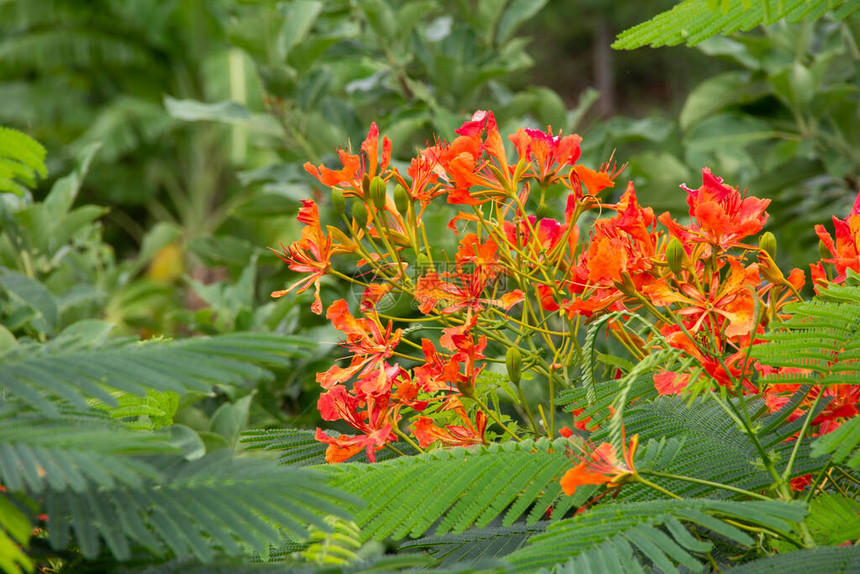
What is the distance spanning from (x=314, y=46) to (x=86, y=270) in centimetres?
96

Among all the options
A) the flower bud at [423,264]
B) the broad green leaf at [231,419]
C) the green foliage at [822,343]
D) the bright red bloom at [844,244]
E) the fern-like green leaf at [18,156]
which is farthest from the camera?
the broad green leaf at [231,419]

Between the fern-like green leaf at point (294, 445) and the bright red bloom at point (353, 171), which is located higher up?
the bright red bloom at point (353, 171)

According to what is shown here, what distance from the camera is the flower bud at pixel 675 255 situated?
2.68ft

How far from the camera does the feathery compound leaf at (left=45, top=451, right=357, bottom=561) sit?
1.87 ft

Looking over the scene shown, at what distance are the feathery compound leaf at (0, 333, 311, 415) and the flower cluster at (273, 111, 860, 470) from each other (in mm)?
269

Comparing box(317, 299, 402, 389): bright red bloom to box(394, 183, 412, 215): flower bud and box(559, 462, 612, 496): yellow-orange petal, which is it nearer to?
box(394, 183, 412, 215): flower bud

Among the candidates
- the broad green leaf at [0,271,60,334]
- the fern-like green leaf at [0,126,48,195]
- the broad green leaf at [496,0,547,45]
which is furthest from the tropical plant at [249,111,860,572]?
the broad green leaf at [496,0,547,45]

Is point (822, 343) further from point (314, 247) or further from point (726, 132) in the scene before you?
point (726, 132)

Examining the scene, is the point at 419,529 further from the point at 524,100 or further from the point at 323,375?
the point at 524,100

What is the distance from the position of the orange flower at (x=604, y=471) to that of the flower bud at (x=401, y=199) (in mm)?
380

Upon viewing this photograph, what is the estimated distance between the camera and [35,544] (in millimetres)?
627

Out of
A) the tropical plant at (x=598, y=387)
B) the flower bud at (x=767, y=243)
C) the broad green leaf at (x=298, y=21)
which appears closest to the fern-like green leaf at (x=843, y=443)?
the tropical plant at (x=598, y=387)

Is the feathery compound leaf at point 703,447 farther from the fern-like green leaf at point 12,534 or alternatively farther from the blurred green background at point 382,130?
the blurred green background at point 382,130

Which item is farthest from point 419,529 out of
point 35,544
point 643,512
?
point 35,544
